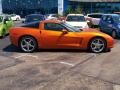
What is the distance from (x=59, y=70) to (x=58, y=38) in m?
3.45

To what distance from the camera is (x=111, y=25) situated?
18016mm

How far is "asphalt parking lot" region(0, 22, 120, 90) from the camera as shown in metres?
7.21

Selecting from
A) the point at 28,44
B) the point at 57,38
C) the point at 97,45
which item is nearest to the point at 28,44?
the point at 28,44

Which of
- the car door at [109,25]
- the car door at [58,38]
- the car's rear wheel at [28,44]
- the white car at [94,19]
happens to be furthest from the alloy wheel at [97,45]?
the white car at [94,19]

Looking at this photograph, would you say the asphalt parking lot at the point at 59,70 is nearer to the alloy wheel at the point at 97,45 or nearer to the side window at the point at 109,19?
the alloy wheel at the point at 97,45

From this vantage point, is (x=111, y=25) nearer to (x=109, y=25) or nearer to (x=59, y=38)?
(x=109, y=25)

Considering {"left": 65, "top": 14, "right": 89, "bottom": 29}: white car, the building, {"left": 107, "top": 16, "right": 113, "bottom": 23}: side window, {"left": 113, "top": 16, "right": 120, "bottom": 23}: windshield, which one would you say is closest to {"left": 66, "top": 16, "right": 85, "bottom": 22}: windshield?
{"left": 65, "top": 14, "right": 89, "bottom": 29}: white car

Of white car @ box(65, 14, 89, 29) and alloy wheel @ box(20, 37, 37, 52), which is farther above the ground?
white car @ box(65, 14, 89, 29)

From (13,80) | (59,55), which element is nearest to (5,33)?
(59,55)

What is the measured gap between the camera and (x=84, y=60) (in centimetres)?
1030

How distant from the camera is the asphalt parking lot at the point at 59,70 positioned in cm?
721

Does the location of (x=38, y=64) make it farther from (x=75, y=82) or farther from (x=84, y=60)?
(x=75, y=82)

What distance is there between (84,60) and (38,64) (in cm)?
164

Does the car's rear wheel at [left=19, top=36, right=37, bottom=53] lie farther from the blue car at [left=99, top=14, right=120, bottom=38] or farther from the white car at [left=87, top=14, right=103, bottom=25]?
the white car at [left=87, top=14, right=103, bottom=25]
